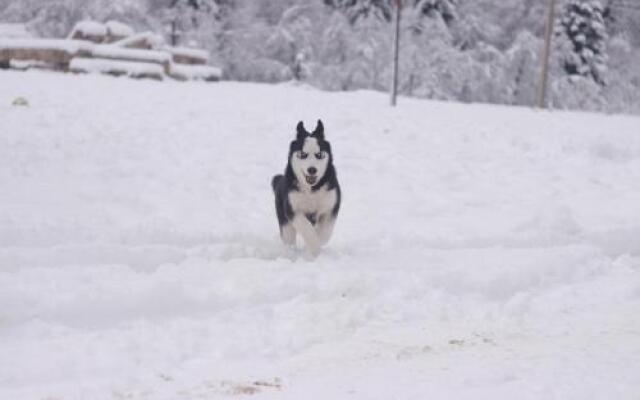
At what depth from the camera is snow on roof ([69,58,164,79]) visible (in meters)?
21.3

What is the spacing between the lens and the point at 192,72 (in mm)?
23391

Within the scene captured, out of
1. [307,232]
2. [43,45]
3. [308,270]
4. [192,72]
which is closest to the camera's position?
[308,270]

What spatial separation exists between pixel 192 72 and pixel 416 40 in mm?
11813

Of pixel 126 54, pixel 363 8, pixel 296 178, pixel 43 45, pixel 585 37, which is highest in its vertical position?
pixel 363 8

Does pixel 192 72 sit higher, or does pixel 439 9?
pixel 439 9

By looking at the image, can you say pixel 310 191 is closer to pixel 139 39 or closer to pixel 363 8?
pixel 139 39

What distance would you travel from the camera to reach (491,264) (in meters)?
5.80

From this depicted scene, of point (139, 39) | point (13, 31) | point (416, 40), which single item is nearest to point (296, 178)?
point (139, 39)

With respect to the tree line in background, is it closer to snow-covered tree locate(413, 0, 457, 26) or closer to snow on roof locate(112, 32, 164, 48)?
snow-covered tree locate(413, 0, 457, 26)

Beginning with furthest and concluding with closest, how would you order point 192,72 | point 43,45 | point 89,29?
1. point 89,29
2. point 192,72
3. point 43,45

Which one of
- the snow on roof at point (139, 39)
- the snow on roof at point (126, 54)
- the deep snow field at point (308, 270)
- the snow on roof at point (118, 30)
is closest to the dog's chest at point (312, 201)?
the deep snow field at point (308, 270)

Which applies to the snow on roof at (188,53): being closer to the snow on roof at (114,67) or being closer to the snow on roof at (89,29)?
the snow on roof at (89,29)

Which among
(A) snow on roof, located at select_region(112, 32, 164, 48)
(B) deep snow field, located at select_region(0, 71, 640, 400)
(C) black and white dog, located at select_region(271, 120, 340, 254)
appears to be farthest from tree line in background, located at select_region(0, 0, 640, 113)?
(C) black and white dog, located at select_region(271, 120, 340, 254)

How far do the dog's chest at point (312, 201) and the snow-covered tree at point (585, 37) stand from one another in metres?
28.0
